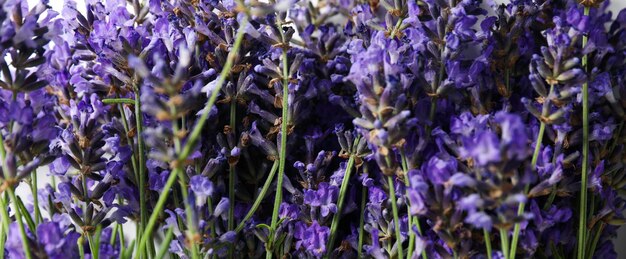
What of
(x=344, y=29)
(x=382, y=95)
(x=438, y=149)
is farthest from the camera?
(x=344, y=29)


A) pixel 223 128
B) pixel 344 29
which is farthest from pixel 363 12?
pixel 223 128

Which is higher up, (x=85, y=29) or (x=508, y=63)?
(x=85, y=29)

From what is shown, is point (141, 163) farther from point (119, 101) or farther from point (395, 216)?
point (395, 216)

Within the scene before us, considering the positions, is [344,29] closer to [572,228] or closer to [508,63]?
[508,63]

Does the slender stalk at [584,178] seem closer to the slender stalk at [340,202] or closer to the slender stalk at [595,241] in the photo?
the slender stalk at [595,241]

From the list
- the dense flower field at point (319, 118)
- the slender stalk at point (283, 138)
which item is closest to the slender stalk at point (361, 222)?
the dense flower field at point (319, 118)

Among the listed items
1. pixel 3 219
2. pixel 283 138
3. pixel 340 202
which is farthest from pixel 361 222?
pixel 3 219

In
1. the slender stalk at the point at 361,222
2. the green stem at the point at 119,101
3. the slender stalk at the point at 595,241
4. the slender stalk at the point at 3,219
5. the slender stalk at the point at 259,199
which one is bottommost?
the slender stalk at the point at 595,241

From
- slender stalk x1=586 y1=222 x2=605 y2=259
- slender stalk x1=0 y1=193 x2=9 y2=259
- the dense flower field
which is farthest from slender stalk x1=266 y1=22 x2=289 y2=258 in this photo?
slender stalk x1=586 y1=222 x2=605 y2=259

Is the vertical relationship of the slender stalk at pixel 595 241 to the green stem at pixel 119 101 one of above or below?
below
